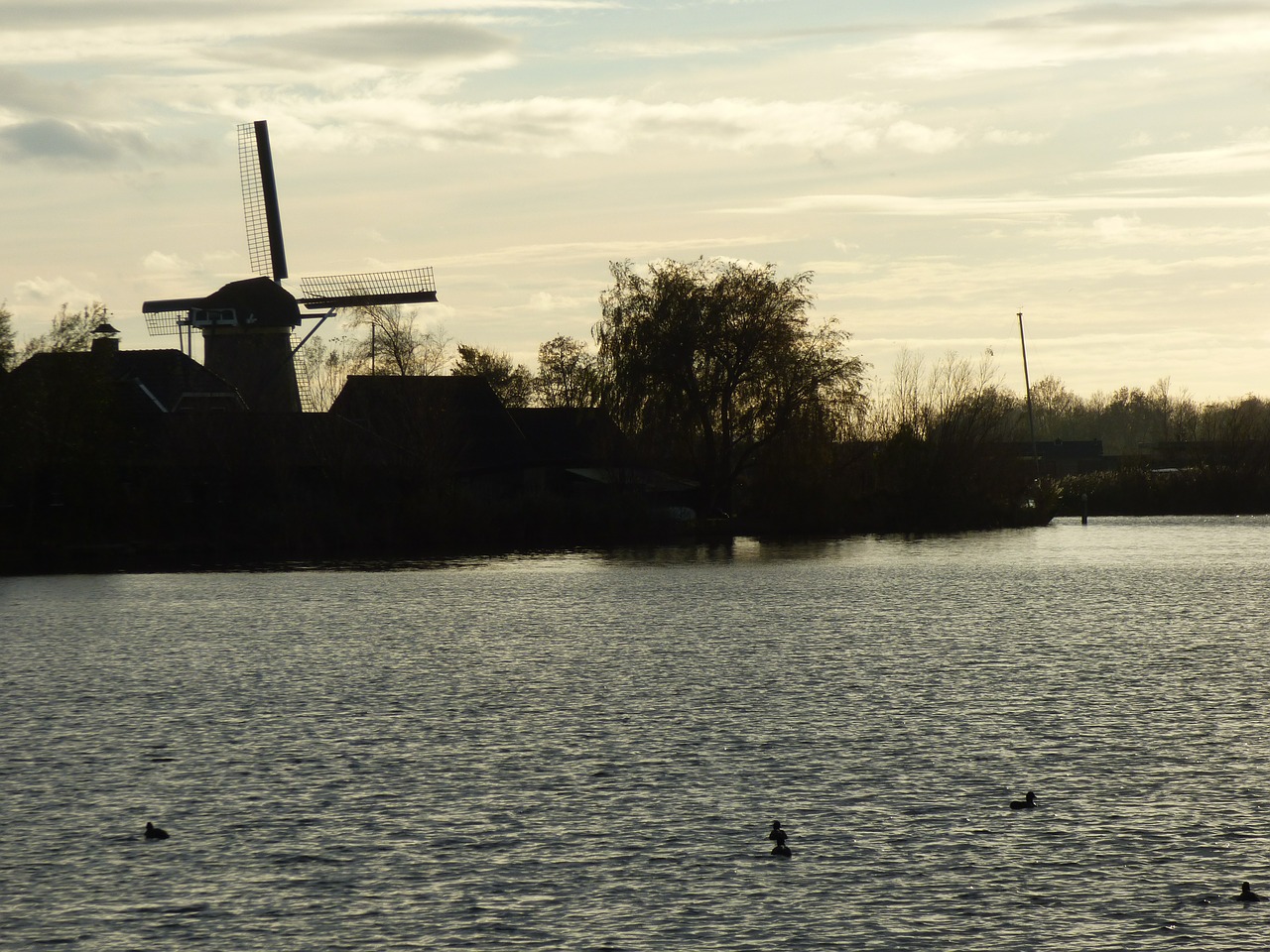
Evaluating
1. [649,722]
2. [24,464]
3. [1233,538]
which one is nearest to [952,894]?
[649,722]

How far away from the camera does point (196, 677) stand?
24172 millimetres

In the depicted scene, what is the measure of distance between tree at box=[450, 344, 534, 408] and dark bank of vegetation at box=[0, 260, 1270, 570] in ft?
89.3

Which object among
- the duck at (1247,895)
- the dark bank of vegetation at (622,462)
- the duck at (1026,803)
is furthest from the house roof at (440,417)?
the duck at (1247,895)

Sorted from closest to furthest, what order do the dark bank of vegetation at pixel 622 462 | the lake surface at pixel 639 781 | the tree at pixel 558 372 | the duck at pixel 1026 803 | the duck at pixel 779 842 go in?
the lake surface at pixel 639 781, the duck at pixel 779 842, the duck at pixel 1026 803, the dark bank of vegetation at pixel 622 462, the tree at pixel 558 372

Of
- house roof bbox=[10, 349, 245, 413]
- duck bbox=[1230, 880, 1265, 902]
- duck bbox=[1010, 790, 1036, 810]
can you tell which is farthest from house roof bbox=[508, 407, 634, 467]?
duck bbox=[1230, 880, 1265, 902]

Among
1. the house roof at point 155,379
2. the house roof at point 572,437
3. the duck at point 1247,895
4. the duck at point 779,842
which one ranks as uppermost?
the house roof at point 155,379

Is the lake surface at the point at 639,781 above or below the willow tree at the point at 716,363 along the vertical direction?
below

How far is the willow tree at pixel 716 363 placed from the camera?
66938 millimetres

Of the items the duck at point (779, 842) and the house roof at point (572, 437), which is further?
the house roof at point (572, 437)

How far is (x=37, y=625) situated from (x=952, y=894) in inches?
1087

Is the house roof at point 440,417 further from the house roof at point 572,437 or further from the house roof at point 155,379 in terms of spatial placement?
the house roof at point 155,379

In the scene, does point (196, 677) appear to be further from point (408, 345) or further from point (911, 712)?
point (408, 345)

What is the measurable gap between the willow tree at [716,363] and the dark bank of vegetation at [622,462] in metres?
0.09

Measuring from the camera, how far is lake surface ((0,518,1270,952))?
10.8m
